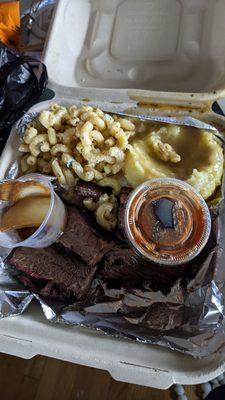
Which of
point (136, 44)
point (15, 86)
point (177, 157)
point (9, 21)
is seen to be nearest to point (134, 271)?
point (177, 157)

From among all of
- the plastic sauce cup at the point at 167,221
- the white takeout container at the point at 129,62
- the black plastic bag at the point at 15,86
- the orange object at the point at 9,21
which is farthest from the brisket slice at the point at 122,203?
the orange object at the point at 9,21

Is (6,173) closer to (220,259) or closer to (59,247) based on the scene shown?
(59,247)

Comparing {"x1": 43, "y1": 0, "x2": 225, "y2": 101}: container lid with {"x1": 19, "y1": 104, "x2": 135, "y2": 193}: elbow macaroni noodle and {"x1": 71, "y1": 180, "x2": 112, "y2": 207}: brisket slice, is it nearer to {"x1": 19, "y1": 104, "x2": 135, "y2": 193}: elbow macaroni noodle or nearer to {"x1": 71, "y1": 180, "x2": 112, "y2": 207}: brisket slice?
{"x1": 19, "y1": 104, "x2": 135, "y2": 193}: elbow macaroni noodle

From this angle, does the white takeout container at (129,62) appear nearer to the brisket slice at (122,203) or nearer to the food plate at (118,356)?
the food plate at (118,356)

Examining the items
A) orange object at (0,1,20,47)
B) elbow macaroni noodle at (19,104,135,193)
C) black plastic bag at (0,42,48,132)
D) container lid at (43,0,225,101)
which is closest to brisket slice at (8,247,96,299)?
elbow macaroni noodle at (19,104,135,193)

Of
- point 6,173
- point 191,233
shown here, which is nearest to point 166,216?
point 191,233

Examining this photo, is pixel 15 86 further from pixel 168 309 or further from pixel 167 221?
pixel 168 309

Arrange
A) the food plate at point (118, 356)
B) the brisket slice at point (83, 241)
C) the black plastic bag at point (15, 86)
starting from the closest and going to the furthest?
1. the food plate at point (118, 356)
2. the brisket slice at point (83, 241)
3. the black plastic bag at point (15, 86)
